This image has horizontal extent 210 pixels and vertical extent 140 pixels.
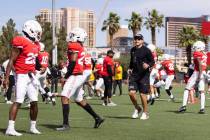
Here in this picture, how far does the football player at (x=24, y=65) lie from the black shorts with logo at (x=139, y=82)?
3.90 m

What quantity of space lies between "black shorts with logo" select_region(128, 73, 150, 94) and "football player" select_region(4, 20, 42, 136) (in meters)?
3.90

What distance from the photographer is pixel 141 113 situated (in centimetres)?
1466

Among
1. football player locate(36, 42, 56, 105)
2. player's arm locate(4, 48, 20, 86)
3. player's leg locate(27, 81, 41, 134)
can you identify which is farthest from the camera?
football player locate(36, 42, 56, 105)

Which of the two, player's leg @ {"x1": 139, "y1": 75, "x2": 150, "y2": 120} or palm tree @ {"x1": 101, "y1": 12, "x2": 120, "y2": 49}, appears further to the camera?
palm tree @ {"x1": 101, "y1": 12, "x2": 120, "y2": 49}

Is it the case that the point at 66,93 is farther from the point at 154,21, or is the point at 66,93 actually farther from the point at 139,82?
the point at 154,21

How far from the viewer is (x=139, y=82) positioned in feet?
45.6

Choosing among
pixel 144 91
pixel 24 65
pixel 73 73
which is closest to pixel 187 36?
pixel 144 91

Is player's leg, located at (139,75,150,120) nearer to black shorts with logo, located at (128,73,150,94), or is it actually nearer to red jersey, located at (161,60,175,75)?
black shorts with logo, located at (128,73,150,94)

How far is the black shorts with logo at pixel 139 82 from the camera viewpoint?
13797 mm

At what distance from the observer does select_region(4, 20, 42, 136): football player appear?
33.4 ft

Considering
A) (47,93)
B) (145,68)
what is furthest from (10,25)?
(145,68)

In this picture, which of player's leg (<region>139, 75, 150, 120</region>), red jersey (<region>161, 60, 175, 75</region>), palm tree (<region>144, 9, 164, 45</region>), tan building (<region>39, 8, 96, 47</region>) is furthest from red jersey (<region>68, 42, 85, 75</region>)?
palm tree (<region>144, 9, 164, 45</region>)

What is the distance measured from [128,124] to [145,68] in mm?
1826

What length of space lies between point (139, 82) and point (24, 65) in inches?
167
